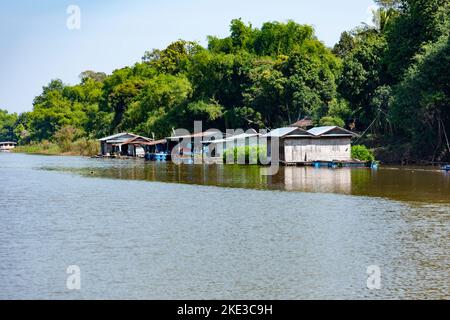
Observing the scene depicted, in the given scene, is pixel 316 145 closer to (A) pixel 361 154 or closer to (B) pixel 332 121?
(A) pixel 361 154

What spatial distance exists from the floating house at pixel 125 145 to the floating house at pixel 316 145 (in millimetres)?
29738

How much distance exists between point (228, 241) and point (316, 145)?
33.7 m

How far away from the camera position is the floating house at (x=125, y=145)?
80.8 metres

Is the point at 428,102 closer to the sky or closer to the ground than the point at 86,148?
closer to the sky

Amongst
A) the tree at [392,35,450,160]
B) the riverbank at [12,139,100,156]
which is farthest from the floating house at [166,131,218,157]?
the tree at [392,35,450,160]

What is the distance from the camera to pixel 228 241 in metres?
19.2

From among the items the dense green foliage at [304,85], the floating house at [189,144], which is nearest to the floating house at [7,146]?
the dense green foliage at [304,85]

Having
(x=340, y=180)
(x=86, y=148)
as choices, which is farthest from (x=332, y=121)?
(x=86, y=148)

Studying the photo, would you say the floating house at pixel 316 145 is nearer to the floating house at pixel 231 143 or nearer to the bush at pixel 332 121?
the bush at pixel 332 121

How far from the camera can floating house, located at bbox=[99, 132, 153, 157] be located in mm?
80750

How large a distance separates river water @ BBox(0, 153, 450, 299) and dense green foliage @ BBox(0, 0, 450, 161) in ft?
54.8

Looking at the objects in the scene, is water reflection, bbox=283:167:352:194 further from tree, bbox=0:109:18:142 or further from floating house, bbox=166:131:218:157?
tree, bbox=0:109:18:142
